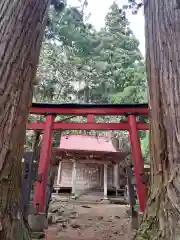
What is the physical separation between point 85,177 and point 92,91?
7.37 metres

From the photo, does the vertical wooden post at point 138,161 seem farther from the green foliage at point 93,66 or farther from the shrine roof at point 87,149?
the green foliage at point 93,66

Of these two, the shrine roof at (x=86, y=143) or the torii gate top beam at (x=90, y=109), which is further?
the shrine roof at (x=86, y=143)

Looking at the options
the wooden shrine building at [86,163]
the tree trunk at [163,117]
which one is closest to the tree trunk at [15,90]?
the tree trunk at [163,117]

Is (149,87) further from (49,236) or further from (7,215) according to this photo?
(49,236)

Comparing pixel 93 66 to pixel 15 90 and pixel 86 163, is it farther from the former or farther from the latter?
pixel 15 90

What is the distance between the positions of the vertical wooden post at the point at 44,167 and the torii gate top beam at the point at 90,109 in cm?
20

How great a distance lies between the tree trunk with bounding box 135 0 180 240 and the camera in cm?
146

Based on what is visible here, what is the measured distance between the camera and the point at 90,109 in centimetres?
489

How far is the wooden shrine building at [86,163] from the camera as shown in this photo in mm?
10156

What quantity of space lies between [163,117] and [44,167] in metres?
2.95

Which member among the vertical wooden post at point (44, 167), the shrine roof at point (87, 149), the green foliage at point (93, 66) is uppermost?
the green foliage at point (93, 66)

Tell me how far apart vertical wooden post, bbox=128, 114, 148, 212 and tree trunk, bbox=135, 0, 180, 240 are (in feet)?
7.12

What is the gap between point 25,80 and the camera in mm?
1723

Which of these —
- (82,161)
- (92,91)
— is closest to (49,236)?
(82,161)
